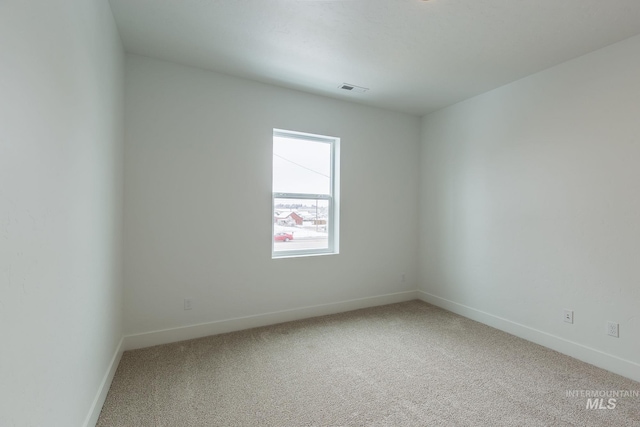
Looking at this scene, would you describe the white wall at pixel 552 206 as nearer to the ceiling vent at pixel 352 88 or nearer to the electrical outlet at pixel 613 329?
the electrical outlet at pixel 613 329

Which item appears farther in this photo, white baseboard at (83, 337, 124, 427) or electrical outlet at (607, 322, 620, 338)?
electrical outlet at (607, 322, 620, 338)

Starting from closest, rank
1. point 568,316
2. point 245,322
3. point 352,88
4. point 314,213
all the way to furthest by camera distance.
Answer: point 568,316 < point 245,322 < point 352,88 < point 314,213

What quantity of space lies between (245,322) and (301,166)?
6.25 feet

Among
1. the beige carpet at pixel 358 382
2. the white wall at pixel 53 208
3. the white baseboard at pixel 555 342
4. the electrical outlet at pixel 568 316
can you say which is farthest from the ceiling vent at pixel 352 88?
the electrical outlet at pixel 568 316

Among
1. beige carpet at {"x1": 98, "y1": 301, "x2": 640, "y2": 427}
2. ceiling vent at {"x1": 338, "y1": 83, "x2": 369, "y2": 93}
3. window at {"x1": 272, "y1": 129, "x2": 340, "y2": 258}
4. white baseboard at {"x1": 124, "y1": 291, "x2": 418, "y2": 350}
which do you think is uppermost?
ceiling vent at {"x1": 338, "y1": 83, "x2": 369, "y2": 93}

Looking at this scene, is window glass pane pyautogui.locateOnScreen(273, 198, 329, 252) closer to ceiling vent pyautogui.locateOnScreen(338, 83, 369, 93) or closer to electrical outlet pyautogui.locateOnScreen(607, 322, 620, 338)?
ceiling vent pyautogui.locateOnScreen(338, 83, 369, 93)

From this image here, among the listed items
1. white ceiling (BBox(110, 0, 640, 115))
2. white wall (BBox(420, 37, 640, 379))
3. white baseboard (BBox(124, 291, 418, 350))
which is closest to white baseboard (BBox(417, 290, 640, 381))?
white wall (BBox(420, 37, 640, 379))

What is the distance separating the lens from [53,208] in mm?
1225

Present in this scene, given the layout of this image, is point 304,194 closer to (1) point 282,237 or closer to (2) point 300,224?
(2) point 300,224

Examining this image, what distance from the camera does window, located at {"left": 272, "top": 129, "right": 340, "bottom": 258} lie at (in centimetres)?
346

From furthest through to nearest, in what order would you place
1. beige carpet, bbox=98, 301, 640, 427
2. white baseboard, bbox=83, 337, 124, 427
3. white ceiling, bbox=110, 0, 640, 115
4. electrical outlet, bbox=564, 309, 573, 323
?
electrical outlet, bbox=564, 309, 573, 323 < white ceiling, bbox=110, 0, 640, 115 < beige carpet, bbox=98, 301, 640, 427 < white baseboard, bbox=83, 337, 124, 427

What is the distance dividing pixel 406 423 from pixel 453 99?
347 centimetres

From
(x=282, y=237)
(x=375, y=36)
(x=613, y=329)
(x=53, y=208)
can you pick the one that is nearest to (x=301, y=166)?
(x=282, y=237)

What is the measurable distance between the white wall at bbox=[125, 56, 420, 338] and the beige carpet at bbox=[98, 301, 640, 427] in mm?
453
